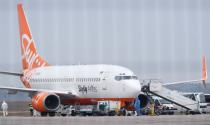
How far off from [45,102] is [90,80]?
152 inches

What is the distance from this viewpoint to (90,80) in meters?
58.9

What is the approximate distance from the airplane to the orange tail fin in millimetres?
1426

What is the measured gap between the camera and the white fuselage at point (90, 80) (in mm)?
56344

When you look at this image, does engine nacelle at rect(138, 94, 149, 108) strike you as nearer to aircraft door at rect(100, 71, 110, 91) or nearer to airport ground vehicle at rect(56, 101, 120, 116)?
aircraft door at rect(100, 71, 110, 91)

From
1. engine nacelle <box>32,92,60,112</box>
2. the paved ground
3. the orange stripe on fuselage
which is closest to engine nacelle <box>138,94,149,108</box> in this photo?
the orange stripe on fuselage

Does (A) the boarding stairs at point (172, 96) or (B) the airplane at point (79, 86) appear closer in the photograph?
(B) the airplane at point (79, 86)

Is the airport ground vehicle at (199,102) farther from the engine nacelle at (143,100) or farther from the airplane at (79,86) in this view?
the airplane at (79,86)

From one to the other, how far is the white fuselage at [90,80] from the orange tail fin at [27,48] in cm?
205

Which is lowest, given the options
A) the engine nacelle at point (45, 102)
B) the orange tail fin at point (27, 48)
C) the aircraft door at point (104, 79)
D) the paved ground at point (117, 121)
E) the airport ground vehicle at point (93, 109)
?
the paved ground at point (117, 121)

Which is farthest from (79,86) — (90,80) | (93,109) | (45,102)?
(45,102)

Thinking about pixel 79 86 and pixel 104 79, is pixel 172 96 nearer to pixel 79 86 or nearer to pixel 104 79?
pixel 79 86

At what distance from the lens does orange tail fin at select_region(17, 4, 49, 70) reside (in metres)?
67.1

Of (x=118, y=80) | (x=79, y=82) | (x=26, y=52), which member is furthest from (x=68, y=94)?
(x=26, y=52)

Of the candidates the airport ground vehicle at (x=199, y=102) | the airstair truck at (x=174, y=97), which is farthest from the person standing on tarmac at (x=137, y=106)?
the airport ground vehicle at (x=199, y=102)
